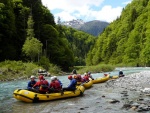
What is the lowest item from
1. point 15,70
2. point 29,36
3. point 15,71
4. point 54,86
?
point 54,86

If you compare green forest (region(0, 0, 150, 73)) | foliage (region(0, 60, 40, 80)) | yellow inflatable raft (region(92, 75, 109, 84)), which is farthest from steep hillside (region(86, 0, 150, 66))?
yellow inflatable raft (region(92, 75, 109, 84))

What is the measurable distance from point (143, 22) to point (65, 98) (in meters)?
90.9

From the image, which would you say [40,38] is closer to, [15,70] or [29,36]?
[29,36]

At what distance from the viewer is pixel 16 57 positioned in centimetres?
6172

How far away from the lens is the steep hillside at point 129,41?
312 feet

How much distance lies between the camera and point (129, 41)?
105 metres

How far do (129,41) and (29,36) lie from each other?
174 ft

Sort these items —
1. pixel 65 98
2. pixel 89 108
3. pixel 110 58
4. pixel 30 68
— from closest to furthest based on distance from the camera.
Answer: pixel 89 108, pixel 65 98, pixel 30 68, pixel 110 58

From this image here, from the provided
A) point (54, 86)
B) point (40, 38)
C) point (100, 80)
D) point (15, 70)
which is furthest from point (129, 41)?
point (54, 86)

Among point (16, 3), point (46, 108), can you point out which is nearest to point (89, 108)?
point (46, 108)

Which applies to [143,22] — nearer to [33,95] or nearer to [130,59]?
[130,59]

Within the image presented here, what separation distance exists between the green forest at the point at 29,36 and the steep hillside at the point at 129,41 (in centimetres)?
2924

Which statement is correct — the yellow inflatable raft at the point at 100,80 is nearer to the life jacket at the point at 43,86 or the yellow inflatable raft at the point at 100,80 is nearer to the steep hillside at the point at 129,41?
the life jacket at the point at 43,86

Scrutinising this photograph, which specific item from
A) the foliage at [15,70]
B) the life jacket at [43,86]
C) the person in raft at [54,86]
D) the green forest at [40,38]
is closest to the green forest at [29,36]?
the green forest at [40,38]
